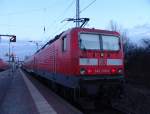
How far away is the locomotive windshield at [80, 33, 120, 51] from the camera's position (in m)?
12.8

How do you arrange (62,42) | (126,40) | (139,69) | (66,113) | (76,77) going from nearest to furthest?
(66,113) < (76,77) < (62,42) < (139,69) < (126,40)

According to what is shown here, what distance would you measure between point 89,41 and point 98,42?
422mm

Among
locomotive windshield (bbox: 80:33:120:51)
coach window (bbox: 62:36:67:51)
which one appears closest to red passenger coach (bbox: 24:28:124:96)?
locomotive windshield (bbox: 80:33:120:51)

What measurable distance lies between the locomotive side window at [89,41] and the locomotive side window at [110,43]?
12.6 inches

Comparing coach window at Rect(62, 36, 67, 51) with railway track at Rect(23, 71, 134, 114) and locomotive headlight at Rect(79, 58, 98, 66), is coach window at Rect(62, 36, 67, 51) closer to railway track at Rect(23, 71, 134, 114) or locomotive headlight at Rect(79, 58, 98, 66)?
locomotive headlight at Rect(79, 58, 98, 66)

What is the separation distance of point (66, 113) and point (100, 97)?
1.96 metres

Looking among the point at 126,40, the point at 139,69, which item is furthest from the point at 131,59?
the point at 126,40

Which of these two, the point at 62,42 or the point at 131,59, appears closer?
the point at 62,42

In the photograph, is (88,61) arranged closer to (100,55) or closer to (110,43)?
(100,55)

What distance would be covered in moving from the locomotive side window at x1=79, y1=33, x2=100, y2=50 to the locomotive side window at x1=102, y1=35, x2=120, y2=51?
320 millimetres

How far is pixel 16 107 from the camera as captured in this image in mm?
13258

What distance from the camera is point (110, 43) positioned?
525 inches

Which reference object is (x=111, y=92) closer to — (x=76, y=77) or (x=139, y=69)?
(x=76, y=77)

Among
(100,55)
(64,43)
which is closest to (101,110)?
(100,55)
